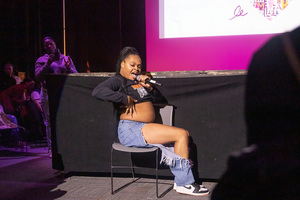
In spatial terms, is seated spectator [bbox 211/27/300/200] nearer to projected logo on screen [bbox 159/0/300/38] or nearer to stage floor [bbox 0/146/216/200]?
stage floor [bbox 0/146/216/200]

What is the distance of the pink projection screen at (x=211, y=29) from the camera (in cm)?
479

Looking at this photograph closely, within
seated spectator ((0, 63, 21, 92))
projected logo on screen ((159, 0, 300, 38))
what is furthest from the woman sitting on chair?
seated spectator ((0, 63, 21, 92))

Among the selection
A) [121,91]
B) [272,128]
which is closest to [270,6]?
[121,91]

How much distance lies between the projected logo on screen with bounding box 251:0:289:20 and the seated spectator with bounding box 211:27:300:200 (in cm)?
453

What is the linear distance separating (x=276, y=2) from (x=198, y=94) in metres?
2.42

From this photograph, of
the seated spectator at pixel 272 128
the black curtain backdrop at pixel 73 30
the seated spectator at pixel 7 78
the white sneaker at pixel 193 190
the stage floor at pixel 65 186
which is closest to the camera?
the seated spectator at pixel 272 128

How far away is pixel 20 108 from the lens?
6.55m

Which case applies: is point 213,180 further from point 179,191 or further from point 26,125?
point 26,125

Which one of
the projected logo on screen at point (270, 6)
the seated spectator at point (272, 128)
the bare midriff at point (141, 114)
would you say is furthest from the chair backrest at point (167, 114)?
the seated spectator at point (272, 128)

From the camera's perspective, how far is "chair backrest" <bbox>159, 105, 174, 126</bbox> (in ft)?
11.1

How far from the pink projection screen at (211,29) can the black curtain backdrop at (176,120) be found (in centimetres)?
181

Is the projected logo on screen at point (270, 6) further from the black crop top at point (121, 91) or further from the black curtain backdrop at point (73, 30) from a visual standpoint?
the black curtain backdrop at point (73, 30)

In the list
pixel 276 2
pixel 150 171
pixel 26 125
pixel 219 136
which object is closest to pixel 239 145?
pixel 219 136

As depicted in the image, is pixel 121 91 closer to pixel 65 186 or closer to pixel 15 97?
pixel 65 186
